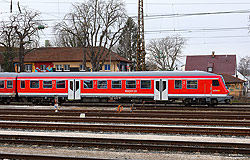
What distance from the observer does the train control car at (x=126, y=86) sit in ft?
77.2

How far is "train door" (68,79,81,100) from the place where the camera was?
85.2 ft

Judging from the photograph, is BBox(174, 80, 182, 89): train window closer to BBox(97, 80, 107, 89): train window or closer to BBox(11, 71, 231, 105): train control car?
BBox(11, 71, 231, 105): train control car

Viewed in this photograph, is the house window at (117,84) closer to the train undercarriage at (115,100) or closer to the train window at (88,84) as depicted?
the train undercarriage at (115,100)

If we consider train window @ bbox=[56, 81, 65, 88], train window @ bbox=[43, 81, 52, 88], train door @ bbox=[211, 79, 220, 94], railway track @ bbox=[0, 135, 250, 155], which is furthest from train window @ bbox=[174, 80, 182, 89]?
railway track @ bbox=[0, 135, 250, 155]

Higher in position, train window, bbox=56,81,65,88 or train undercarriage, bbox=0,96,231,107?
train window, bbox=56,81,65,88

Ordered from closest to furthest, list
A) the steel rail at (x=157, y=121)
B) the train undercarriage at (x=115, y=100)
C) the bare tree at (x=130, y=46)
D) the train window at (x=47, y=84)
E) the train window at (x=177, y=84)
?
1. the steel rail at (x=157, y=121)
2. the train undercarriage at (x=115, y=100)
3. the train window at (x=177, y=84)
4. the train window at (x=47, y=84)
5. the bare tree at (x=130, y=46)

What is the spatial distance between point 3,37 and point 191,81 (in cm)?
3394

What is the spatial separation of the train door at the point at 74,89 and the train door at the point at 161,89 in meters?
7.02

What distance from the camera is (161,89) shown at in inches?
950

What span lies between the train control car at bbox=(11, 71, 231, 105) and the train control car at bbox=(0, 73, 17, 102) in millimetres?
404

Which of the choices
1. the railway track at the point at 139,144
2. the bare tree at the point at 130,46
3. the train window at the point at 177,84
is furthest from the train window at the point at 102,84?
the bare tree at the point at 130,46

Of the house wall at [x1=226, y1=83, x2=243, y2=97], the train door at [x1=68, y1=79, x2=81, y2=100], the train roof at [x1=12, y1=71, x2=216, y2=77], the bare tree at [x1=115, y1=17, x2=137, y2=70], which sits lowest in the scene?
the house wall at [x1=226, y1=83, x2=243, y2=97]

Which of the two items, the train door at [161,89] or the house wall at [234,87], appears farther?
the house wall at [234,87]

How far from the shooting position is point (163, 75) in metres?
24.2
